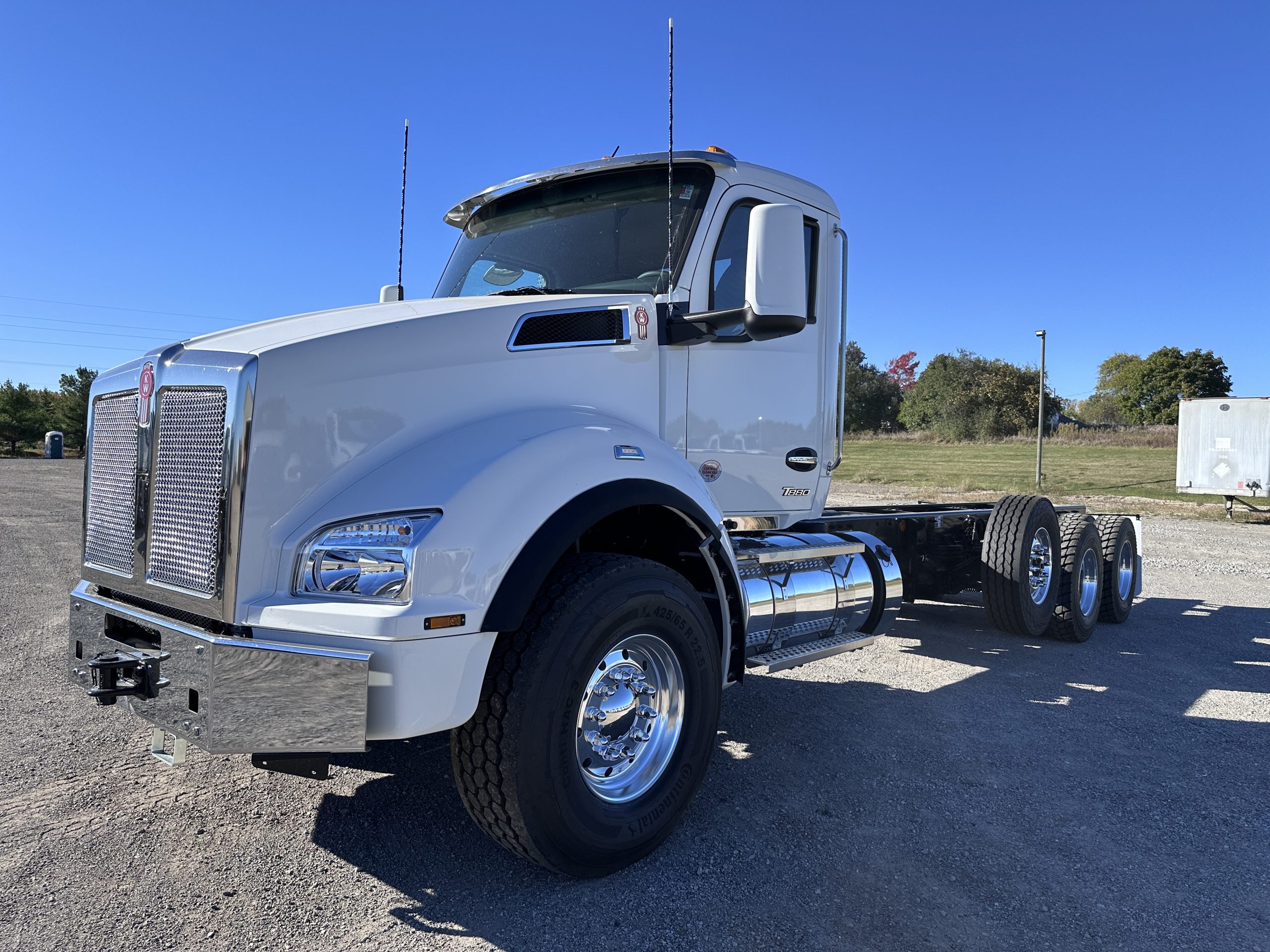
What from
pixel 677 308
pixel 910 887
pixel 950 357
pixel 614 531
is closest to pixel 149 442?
pixel 614 531

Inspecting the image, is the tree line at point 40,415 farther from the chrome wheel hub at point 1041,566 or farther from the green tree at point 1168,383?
the green tree at point 1168,383

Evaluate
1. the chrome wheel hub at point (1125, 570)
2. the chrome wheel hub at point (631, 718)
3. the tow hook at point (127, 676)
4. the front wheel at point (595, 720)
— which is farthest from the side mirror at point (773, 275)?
the chrome wheel hub at point (1125, 570)

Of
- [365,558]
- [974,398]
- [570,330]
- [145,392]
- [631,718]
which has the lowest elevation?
[631,718]

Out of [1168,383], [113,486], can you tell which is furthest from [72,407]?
[1168,383]

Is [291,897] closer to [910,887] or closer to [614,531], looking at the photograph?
[614,531]

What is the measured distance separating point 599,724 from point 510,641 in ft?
1.74

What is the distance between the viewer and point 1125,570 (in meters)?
7.88

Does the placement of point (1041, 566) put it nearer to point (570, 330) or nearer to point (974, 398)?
point (570, 330)

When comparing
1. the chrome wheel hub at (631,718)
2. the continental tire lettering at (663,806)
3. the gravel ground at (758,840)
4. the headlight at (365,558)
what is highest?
the headlight at (365,558)

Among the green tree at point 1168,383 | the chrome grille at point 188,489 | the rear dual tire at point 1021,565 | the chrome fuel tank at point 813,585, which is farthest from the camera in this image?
the green tree at point 1168,383

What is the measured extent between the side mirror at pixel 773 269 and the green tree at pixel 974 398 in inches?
2257

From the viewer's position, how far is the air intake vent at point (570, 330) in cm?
315

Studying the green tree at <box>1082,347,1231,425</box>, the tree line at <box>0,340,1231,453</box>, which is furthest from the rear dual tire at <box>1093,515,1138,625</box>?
the green tree at <box>1082,347,1231,425</box>

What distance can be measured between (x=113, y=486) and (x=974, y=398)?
65923mm
